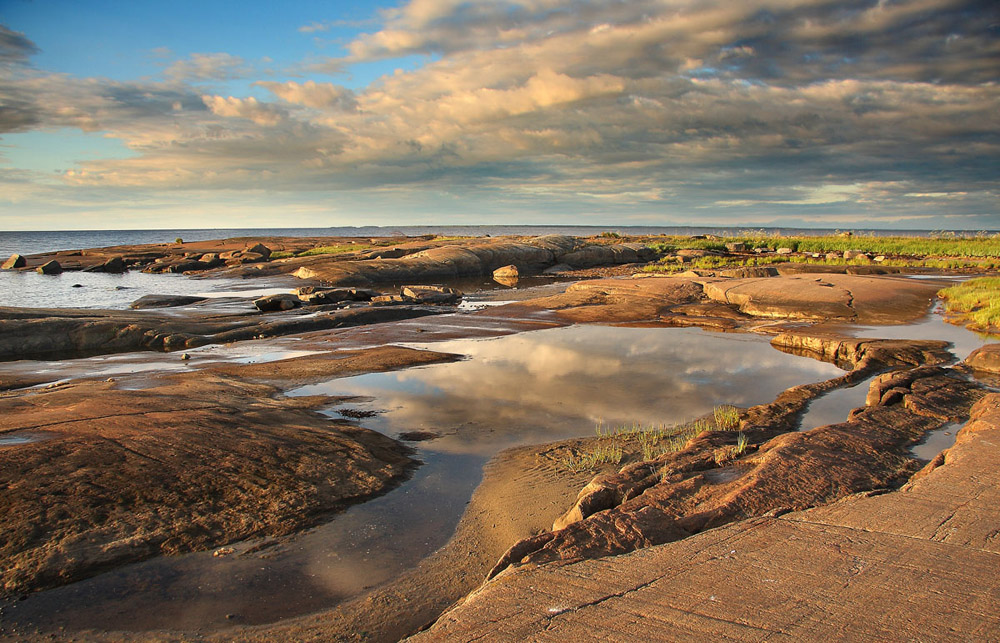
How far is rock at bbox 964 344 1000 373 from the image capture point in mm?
10523

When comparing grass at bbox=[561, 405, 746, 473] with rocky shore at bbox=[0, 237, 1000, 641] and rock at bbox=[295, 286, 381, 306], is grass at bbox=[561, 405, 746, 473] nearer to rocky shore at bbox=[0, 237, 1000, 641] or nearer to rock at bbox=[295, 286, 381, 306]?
rocky shore at bbox=[0, 237, 1000, 641]

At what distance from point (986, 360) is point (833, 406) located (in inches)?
149

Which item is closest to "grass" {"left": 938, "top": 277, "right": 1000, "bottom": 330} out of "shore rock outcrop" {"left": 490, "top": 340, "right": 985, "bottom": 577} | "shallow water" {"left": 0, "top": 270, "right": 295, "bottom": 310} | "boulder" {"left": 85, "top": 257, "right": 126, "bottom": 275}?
"shore rock outcrop" {"left": 490, "top": 340, "right": 985, "bottom": 577}

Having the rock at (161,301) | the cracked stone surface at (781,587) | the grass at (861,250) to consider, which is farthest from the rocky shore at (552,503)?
the grass at (861,250)

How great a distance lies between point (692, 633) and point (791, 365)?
37.5 ft

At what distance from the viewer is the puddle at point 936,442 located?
6.61 metres

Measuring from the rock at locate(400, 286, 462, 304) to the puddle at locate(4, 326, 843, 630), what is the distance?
797 centimetres

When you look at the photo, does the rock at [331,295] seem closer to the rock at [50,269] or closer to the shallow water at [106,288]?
the shallow water at [106,288]

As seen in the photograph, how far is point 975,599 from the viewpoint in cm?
332

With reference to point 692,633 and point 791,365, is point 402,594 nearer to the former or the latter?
point 692,633

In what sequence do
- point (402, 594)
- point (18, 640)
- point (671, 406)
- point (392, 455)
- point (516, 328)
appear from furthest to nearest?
point (516, 328)
point (671, 406)
point (392, 455)
point (402, 594)
point (18, 640)

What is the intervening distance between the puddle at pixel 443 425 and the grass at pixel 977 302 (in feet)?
20.7

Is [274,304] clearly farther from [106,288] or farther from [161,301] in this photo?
[106,288]

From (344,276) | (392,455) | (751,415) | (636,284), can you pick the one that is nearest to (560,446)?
(392,455)
